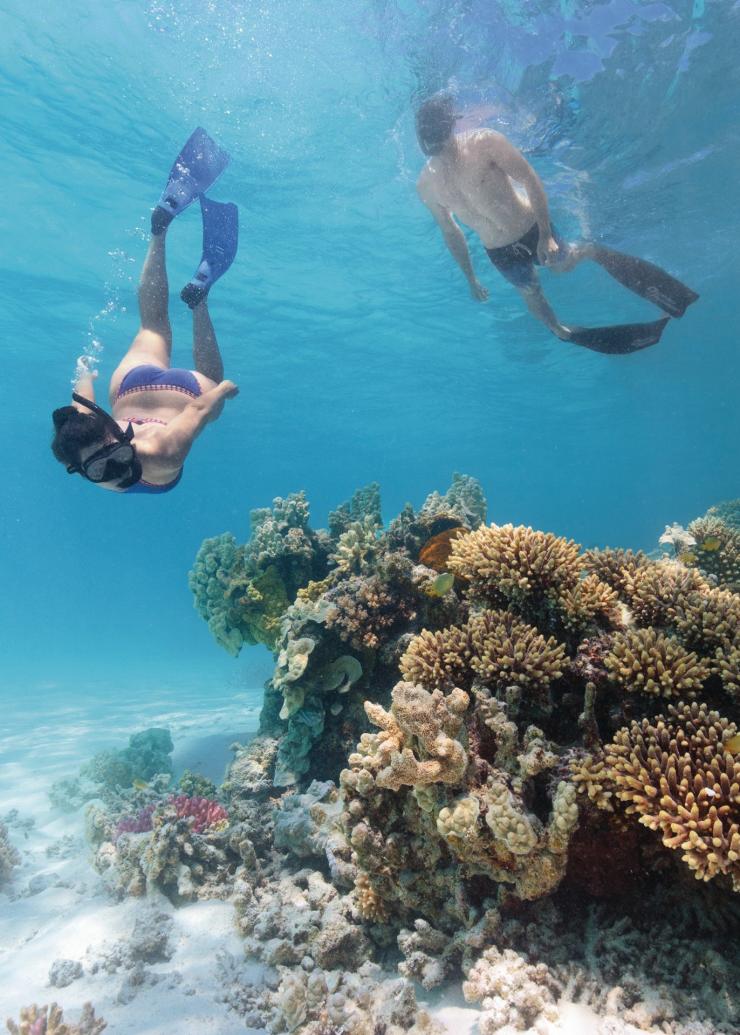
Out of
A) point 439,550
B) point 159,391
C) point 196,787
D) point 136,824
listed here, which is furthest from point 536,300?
point 136,824

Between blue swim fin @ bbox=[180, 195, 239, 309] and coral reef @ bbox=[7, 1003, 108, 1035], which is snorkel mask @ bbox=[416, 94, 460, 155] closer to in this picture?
blue swim fin @ bbox=[180, 195, 239, 309]

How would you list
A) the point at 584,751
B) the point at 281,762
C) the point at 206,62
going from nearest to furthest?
1. the point at 584,751
2. the point at 281,762
3. the point at 206,62

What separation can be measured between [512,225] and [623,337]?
2.70 metres

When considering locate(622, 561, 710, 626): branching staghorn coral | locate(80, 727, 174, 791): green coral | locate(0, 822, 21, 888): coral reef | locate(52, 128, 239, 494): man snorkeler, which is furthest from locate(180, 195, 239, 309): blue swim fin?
locate(80, 727, 174, 791): green coral

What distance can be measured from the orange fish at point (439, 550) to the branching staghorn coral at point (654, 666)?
2429mm

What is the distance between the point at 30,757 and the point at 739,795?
17998 millimetres

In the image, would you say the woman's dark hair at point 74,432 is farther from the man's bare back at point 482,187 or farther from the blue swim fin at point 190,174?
the man's bare back at point 482,187

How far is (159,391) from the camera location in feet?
19.1

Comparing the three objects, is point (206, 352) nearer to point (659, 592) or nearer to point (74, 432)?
point (74, 432)

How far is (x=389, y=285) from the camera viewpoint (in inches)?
1002

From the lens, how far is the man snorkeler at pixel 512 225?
22.3 feet

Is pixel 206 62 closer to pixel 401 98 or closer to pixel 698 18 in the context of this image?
pixel 401 98

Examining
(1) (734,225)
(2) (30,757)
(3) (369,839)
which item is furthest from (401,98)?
(2) (30,757)

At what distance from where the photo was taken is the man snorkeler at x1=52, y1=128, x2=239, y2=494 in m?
4.25
